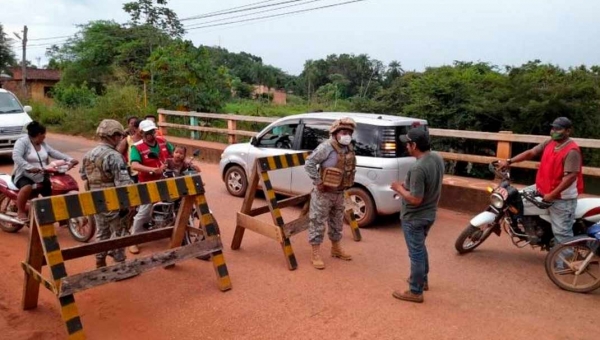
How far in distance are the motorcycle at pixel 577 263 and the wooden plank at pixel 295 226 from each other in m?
2.60

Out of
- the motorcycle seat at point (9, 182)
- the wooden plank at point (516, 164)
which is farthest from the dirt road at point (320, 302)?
the wooden plank at point (516, 164)

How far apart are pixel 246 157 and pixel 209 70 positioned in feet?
32.4

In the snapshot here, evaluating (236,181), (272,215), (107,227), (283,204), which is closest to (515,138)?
(283,204)

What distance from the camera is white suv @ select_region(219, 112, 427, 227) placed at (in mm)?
6559

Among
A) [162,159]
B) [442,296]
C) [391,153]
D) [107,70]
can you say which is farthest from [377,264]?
[107,70]

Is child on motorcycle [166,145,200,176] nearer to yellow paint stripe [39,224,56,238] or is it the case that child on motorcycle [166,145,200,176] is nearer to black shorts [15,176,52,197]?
black shorts [15,176,52,197]

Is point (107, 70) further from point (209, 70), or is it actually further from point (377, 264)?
point (377, 264)

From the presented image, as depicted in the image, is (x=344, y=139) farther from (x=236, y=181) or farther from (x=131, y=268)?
(x=236, y=181)

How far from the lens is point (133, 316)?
4.09m

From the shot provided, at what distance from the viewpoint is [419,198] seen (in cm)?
414

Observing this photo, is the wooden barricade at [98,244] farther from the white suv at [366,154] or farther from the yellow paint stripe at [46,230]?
the white suv at [366,154]

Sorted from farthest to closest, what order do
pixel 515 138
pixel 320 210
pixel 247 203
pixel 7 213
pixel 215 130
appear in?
pixel 215 130 < pixel 515 138 < pixel 7 213 < pixel 247 203 < pixel 320 210

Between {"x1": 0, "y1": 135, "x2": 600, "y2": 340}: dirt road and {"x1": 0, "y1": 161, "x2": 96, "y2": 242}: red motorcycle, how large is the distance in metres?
0.26

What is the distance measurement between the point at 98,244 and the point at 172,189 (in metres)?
0.85
